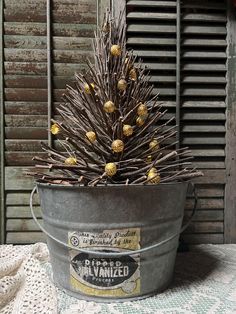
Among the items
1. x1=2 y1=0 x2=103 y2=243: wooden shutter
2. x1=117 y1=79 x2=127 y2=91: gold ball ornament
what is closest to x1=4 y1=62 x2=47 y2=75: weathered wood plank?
x1=2 y1=0 x2=103 y2=243: wooden shutter

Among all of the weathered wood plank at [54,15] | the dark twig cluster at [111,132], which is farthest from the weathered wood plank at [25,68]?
the dark twig cluster at [111,132]

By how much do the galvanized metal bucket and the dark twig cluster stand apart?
0.13ft

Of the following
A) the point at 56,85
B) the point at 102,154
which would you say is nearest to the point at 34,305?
the point at 102,154

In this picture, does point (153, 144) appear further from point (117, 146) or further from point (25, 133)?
point (25, 133)

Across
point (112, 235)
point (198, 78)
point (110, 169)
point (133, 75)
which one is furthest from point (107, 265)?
point (198, 78)

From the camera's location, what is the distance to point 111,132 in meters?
0.82

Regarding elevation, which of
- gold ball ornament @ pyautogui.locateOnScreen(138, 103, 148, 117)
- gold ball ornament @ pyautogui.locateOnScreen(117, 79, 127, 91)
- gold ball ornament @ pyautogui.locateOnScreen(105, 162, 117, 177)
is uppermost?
gold ball ornament @ pyautogui.locateOnScreen(117, 79, 127, 91)

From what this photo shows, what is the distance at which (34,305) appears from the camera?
0.73m

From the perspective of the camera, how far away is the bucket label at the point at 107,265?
0.72 m

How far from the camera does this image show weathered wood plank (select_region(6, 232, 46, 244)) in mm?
1104

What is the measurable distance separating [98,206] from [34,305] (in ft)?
0.84

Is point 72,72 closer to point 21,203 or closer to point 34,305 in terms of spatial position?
point 21,203

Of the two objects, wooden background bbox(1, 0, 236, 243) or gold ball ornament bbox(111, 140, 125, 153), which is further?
wooden background bbox(1, 0, 236, 243)

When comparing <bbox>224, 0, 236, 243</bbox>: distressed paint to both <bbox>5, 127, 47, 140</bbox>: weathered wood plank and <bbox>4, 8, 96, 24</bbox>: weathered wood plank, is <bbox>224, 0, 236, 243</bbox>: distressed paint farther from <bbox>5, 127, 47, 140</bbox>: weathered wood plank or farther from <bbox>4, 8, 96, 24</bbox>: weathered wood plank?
<bbox>5, 127, 47, 140</bbox>: weathered wood plank
